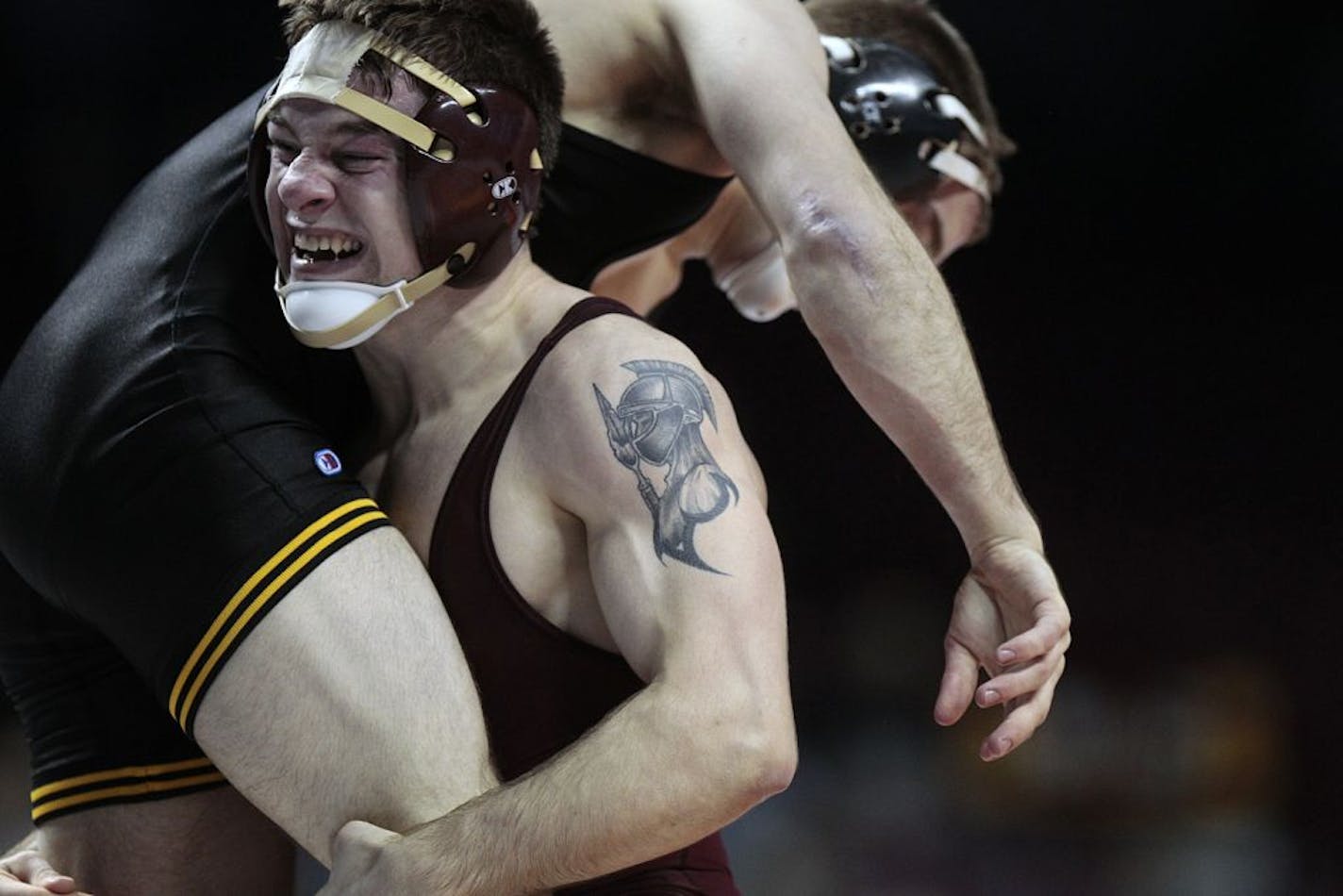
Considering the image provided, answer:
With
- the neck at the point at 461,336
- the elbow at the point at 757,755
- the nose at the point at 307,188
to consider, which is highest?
the nose at the point at 307,188

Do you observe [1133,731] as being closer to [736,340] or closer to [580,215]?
[736,340]

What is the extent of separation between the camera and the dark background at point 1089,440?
194 inches

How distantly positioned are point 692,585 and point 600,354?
32 centimetres

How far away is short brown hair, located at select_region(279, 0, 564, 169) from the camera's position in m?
2.15

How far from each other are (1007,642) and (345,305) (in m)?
0.87

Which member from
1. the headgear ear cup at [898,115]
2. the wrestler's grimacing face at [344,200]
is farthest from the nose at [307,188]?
the headgear ear cup at [898,115]

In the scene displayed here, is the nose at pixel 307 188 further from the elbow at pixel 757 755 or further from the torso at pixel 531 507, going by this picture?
the elbow at pixel 757 755

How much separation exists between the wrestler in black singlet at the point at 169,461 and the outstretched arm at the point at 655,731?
13.2 inches

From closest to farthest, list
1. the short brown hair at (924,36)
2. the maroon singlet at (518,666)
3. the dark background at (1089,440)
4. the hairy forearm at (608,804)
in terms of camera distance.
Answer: the hairy forearm at (608,804)
the maroon singlet at (518,666)
the short brown hair at (924,36)
the dark background at (1089,440)

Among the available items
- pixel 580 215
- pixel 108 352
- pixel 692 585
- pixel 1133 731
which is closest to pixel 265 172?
pixel 108 352

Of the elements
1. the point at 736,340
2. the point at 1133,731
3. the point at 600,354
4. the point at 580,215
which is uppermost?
the point at 600,354

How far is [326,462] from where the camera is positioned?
2.19 metres

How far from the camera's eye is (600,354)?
2057mm

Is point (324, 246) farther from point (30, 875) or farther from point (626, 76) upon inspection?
point (30, 875)
